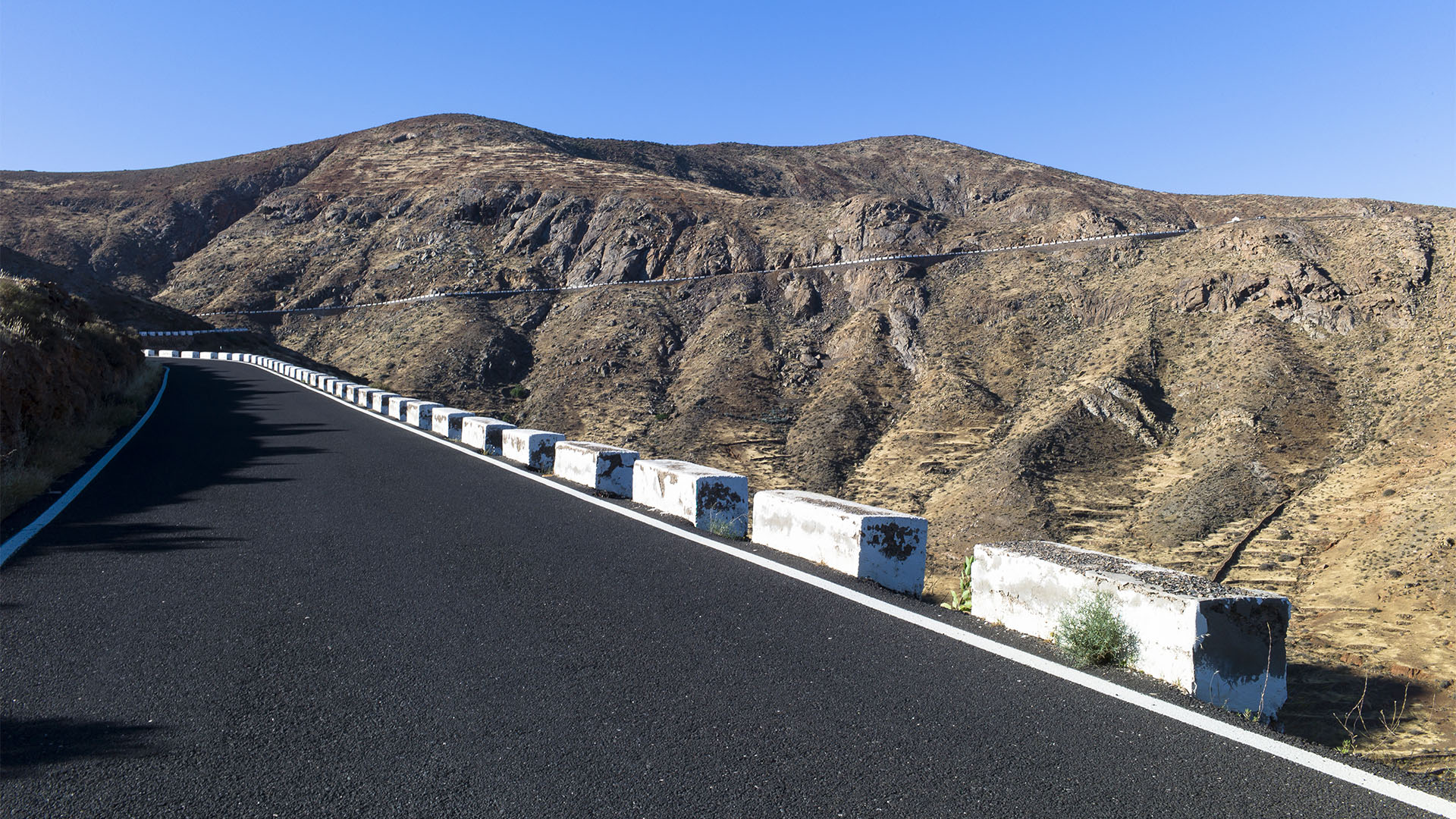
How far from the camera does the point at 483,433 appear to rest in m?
14.0

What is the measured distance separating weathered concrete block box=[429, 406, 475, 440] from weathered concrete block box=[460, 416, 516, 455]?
229mm

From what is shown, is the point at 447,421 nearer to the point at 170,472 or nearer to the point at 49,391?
the point at 170,472

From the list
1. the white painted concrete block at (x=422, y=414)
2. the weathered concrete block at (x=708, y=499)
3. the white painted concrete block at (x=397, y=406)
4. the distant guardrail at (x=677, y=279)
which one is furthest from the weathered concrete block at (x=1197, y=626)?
the distant guardrail at (x=677, y=279)

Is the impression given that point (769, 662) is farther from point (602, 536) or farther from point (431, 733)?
point (602, 536)

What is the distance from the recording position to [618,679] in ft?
13.9

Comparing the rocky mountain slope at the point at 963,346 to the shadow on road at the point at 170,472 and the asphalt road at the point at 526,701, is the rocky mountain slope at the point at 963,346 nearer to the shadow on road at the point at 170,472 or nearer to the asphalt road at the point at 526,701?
the asphalt road at the point at 526,701

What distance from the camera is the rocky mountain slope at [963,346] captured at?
67.9 feet

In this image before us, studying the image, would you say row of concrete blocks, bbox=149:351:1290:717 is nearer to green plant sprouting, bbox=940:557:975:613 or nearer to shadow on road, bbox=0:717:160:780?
green plant sprouting, bbox=940:557:975:613

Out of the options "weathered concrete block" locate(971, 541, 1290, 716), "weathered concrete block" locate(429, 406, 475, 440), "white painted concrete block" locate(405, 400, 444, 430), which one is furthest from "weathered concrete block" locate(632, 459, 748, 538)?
"white painted concrete block" locate(405, 400, 444, 430)

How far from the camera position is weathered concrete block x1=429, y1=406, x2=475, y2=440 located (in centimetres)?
1567

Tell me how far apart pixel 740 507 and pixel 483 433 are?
6.91 m

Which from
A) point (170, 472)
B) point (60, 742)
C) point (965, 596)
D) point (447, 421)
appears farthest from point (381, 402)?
point (60, 742)

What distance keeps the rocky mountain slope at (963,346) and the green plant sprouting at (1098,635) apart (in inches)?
58.0

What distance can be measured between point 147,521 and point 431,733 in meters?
5.81
